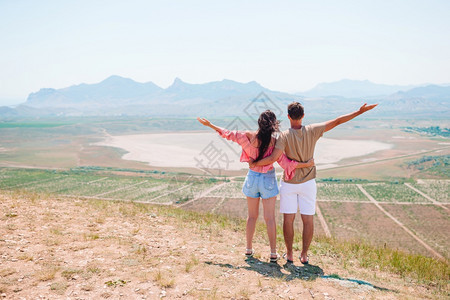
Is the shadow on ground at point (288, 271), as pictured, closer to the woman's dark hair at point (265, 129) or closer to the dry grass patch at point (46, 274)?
the woman's dark hair at point (265, 129)

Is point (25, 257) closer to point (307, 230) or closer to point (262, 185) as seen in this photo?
point (262, 185)

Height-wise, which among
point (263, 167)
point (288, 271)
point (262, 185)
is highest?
point (263, 167)

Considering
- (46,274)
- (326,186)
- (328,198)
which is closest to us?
(46,274)

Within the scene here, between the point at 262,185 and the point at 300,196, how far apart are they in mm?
601

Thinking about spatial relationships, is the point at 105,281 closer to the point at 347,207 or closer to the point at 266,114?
the point at 266,114

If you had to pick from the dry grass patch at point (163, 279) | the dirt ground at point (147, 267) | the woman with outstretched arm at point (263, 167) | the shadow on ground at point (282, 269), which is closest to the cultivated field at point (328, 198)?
the dirt ground at point (147, 267)

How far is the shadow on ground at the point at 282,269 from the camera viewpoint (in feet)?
13.8

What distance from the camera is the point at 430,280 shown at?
459 cm

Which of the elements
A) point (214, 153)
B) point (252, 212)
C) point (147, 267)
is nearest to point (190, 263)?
point (147, 267)

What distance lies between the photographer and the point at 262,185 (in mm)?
4410

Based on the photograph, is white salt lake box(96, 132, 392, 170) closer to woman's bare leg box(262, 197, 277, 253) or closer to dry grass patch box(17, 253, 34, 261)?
woman's bare leg box(262, 197, 277, 253)

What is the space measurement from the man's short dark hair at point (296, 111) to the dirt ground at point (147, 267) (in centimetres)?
222

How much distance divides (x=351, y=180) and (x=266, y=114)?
44.0 metres

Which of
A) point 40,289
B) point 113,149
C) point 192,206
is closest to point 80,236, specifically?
point 40,289
